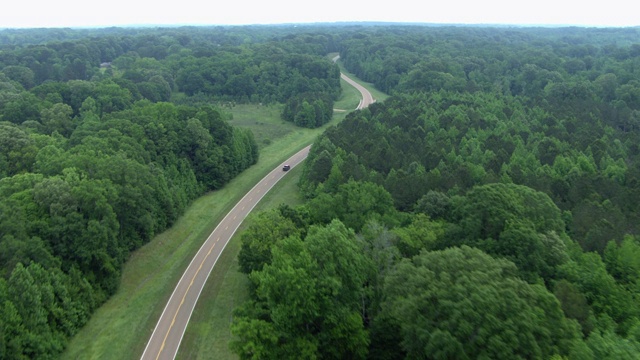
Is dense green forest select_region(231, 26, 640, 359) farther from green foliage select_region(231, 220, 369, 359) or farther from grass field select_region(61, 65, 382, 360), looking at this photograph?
grass field select_region(61, 65, 382, 360)

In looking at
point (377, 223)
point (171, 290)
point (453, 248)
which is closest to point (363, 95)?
point (377, 223)

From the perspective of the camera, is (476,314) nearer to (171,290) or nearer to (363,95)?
(171,290)

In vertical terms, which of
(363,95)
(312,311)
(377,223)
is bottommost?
(363,95)

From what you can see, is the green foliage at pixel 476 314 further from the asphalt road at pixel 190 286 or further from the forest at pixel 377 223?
the asphalt road at pixel 190 286

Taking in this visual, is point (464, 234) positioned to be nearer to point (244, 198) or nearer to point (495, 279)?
point (495, 279)

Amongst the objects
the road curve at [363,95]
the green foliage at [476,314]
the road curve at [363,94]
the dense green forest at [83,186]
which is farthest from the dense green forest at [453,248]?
the road curve at [363,94]
